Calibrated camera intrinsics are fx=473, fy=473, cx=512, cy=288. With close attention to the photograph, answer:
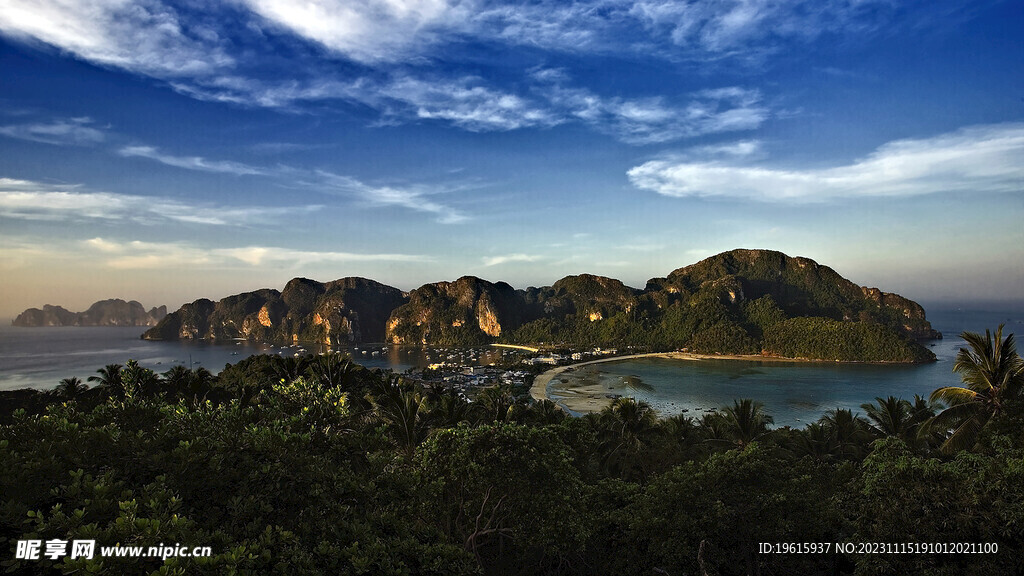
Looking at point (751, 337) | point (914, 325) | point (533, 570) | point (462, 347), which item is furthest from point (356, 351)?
point (914, 325)

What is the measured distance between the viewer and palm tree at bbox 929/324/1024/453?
1734 centimetres

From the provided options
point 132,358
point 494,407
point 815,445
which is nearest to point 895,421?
point 815,445

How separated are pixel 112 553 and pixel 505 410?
89.0ft

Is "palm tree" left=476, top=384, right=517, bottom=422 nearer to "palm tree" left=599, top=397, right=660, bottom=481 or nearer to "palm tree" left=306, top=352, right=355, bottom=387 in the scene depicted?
"palm tree" left=599, top=397, right=660, bottom=481

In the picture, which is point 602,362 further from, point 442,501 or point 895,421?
point 442,501

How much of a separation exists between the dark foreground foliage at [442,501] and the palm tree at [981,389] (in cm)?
28

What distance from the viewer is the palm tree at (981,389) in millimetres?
17344

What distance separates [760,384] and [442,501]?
9298 centimetres

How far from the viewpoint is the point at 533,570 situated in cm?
1266

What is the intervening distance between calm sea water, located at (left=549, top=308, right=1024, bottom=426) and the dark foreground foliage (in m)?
55.6

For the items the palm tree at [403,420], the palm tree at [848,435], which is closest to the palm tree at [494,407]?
the palm tree at [403,420]

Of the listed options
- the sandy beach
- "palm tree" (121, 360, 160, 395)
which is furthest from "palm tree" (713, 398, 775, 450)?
the sandy beach

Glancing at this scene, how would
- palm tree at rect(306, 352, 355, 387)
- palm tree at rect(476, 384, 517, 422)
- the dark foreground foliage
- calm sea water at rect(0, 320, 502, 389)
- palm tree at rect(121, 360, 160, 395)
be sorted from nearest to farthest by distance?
the dark foreground foliage
palm tree at rect(121, 360, 160, 395)
palm tree at rect(476, 384, 517, 422)
palm tree at rect(306, 352, 355, 387)
calm sea water at rect(0, 320, 502, 389)

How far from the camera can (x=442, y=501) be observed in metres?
12.2
